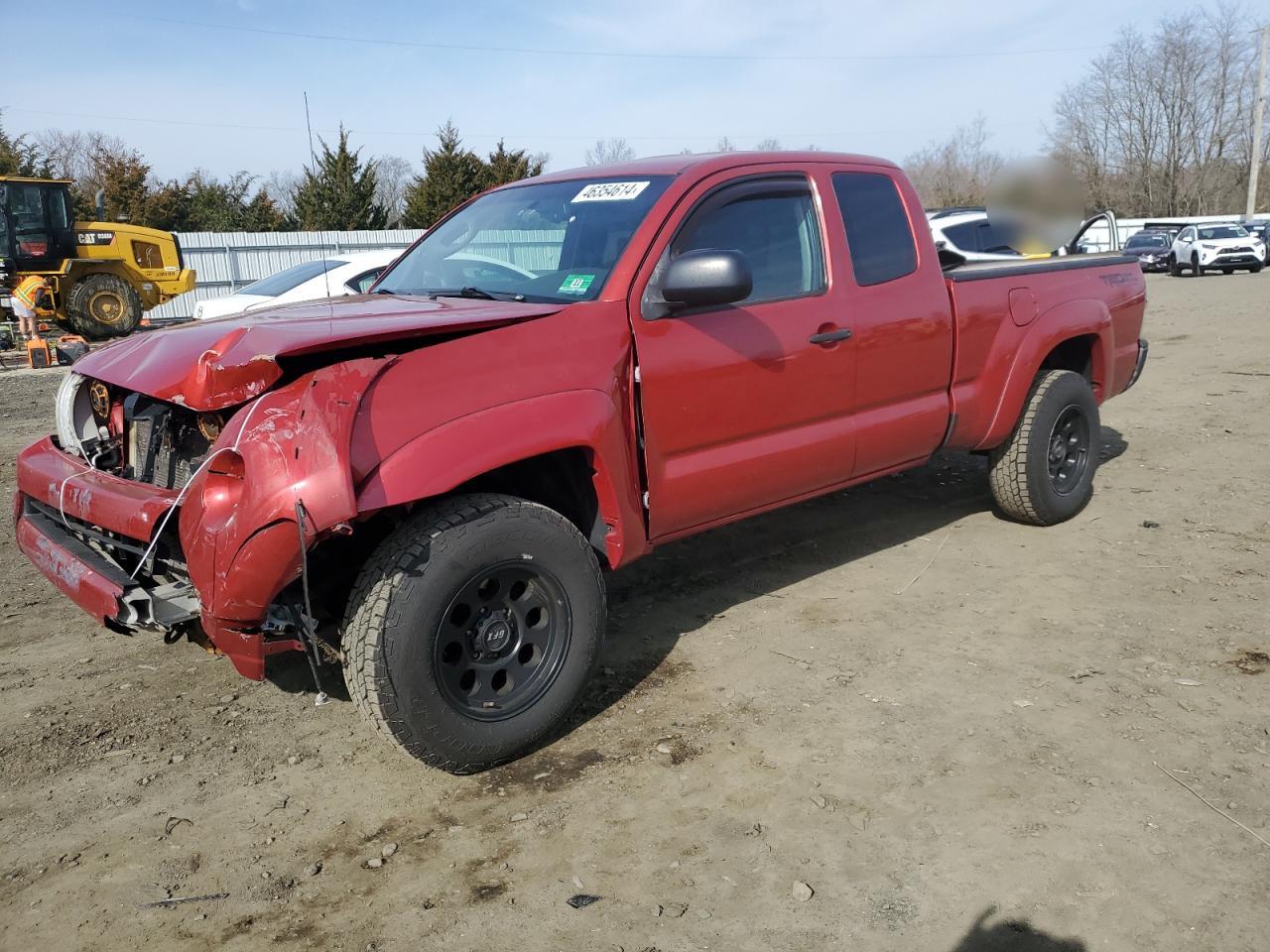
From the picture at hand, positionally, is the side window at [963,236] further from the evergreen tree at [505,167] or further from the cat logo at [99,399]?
the evergreen tree at [505,167]

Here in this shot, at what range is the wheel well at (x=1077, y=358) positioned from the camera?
5.61 metres

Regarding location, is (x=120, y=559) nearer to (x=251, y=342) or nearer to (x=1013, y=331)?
(x=251, y=342)

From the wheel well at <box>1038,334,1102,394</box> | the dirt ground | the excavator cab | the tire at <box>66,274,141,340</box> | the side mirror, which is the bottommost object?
the dirt ground

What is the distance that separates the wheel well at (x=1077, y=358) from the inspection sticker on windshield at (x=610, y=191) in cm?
273

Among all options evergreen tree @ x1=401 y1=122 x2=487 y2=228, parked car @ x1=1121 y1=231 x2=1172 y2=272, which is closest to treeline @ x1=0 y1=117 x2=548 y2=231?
evergreen tree @ x1=401 y1=122 x2=487 y2=228

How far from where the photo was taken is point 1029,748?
10.7 ft

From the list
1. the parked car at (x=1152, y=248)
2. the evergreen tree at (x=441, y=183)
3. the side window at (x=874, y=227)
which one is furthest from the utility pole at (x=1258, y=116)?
the side window at (x=874, y=227)

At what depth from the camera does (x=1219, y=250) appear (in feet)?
91.7

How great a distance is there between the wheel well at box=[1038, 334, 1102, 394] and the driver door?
6.43 feet

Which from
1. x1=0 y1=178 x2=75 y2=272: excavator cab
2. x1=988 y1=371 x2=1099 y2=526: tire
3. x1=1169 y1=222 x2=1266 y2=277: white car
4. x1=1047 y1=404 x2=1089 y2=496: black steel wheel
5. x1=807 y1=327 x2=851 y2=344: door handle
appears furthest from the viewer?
x1=1169 y1=222 x2=1266 y2=277: white car

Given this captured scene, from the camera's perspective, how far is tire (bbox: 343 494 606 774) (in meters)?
2.93

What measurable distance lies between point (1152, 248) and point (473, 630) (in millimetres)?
33248

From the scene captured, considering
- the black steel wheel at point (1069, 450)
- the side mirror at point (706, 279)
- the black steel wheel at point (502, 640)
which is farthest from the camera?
the black steel wheel at point (1069, 450)

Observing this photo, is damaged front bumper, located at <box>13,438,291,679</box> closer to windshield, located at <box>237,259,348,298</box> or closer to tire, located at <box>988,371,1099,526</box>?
tire, located at <box>988,371,1099,526</box>
